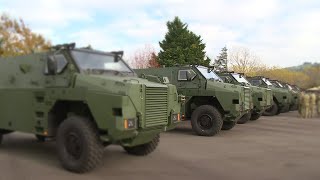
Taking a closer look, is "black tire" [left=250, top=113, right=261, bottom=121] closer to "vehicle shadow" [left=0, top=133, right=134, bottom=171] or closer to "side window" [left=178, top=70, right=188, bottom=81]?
"side window" [left=178, top=70, right=188, bottom=81]

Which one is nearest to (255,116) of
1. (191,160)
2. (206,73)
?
(206,73)

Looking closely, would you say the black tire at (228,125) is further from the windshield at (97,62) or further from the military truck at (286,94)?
the military truck at (286,94)

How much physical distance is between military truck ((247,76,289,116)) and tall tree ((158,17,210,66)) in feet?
29.2

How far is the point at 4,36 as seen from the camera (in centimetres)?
2419

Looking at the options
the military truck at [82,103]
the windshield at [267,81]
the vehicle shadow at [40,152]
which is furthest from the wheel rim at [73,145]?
the windshield at [267,81]

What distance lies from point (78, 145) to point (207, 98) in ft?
22.1

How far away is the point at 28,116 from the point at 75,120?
138 cm

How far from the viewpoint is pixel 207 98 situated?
532 inches

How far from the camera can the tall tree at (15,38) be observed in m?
20.9

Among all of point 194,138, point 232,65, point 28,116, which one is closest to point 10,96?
point 28,116

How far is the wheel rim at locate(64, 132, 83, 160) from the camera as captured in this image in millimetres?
7430

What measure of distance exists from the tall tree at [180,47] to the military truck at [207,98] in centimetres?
1659

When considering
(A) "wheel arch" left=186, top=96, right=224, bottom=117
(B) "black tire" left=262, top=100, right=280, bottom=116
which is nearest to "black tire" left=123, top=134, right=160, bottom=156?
(A) "wheel arch" left=186, top=96, right=224, bottom=117

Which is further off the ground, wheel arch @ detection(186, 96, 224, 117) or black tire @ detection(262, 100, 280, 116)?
wheel arch @ detection(186, 96, 224, 117)
